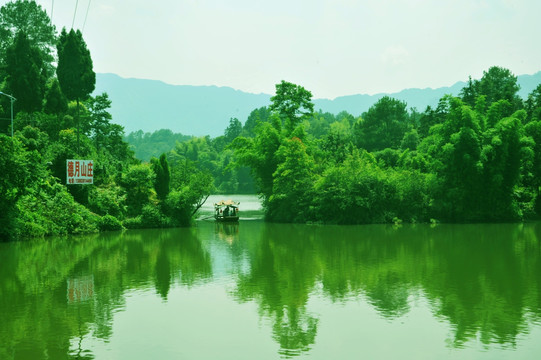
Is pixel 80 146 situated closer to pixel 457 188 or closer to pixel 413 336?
pixel 457 188

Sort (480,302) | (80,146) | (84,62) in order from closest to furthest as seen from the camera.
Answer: (480,302)
(80,146)
(84,62)

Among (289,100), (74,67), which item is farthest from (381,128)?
(74,67)

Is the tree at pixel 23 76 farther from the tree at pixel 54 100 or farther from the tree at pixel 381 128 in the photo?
the tree at pixel 381 128

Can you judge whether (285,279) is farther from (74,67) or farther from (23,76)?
(23,76)

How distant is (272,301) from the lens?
13.3m

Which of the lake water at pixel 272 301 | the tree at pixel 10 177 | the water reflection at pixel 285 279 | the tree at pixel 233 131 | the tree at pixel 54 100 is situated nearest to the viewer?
the lake water at pixel 272 301

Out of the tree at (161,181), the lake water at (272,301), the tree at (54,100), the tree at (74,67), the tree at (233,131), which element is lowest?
the lake water at (272,301)

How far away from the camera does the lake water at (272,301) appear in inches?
384

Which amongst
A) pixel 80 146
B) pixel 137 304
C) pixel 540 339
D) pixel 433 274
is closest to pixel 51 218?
pixel 80 146

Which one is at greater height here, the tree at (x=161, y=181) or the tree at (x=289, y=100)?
the tree at (x=289, y=100)

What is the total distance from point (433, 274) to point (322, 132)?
313 feet

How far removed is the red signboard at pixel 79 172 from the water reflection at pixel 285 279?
3419mm

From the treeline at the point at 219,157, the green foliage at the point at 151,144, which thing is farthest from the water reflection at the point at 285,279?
the green foliage at the point at 151,144

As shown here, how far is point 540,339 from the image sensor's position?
10.0 meters
